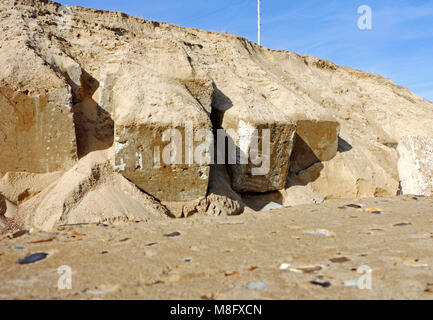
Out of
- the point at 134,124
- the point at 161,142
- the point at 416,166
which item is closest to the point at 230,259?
the point at 161,142

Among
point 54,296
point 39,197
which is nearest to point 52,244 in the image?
point 54,296

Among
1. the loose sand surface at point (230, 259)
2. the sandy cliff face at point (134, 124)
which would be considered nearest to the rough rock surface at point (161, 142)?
the sandy cliff face at point (134, 124)

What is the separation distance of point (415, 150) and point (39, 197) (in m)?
6.12

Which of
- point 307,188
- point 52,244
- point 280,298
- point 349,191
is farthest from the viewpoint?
point 349,191

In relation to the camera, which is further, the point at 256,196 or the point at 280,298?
the point at 256,196

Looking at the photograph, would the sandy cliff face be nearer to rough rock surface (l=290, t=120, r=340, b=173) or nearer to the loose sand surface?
rough rock surface (l=290, t=120, r=340, b=173)

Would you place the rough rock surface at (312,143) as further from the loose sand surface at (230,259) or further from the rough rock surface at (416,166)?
the loose sand surface at (230,259)

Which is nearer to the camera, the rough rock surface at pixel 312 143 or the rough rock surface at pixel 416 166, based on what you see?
the rough rock surface at pixel 416 166

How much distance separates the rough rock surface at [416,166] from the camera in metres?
5.96

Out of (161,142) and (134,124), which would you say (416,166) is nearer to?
(161,142)

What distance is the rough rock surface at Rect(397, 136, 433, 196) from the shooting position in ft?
19.6

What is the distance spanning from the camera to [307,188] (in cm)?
734

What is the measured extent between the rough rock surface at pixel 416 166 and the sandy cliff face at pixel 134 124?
5.34 feet
